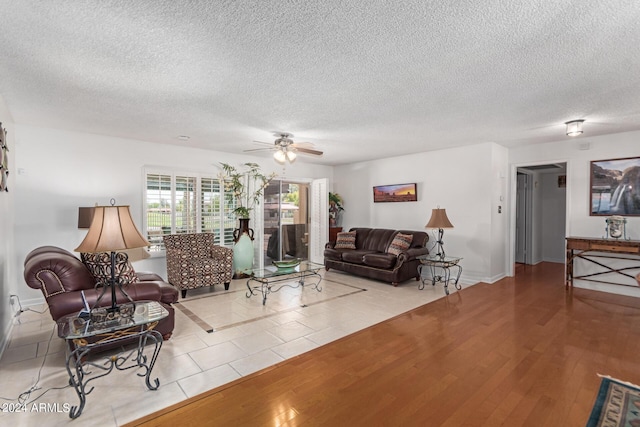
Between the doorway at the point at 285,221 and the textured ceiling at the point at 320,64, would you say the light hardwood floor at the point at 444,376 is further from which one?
the doorway at the point at 285,221

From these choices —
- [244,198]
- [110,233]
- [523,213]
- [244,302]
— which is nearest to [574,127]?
[523,213]

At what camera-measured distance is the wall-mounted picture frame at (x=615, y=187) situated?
15.1ft

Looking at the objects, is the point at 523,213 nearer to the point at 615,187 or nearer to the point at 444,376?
the point at 615,187

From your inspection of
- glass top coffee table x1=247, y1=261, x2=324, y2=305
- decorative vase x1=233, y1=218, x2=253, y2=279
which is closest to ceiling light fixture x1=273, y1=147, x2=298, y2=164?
glass top coffee table x1=247, y1=261, x2=324, y2=305

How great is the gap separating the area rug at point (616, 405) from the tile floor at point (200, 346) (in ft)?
6.46

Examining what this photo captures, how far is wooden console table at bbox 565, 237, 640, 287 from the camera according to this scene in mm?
4375

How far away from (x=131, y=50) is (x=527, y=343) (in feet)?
14.1

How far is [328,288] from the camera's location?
17.1 feet

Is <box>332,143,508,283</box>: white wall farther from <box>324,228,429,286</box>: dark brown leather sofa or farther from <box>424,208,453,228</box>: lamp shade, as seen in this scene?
<box>424,208,453,228</box>: lamp shade

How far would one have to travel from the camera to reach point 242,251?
5.87 m

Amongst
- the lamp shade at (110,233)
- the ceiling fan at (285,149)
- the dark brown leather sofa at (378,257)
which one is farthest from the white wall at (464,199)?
the lamp shade at (110,233)

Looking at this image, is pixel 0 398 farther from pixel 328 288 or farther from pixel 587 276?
pixel 587 276

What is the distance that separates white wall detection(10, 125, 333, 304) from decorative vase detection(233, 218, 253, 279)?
1235mm

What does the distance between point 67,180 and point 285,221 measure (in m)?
4.03
